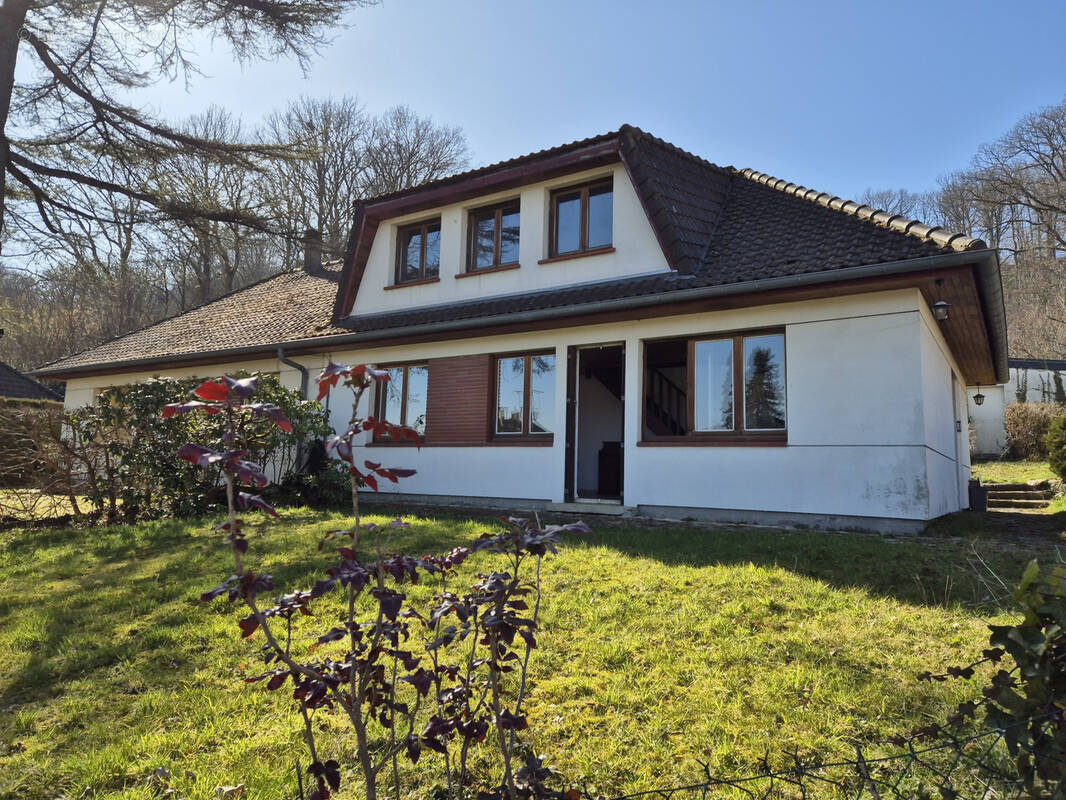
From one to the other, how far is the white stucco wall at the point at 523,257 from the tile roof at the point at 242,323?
66.8 inches

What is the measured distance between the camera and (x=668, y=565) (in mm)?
5594

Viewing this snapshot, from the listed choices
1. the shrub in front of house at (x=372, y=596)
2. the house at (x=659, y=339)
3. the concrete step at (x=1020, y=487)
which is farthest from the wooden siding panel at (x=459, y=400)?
the concrete step at (x=1020, y=487)

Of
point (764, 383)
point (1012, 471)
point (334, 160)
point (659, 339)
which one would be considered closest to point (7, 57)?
point (659, 339)

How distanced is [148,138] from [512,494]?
30.5 ft

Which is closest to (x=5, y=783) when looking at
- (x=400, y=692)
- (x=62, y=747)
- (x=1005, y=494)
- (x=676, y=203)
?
(x=62, y=747)

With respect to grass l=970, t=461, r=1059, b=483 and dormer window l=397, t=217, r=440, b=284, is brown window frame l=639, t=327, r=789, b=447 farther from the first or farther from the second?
grass l=970, t=461, r=1059, b=483

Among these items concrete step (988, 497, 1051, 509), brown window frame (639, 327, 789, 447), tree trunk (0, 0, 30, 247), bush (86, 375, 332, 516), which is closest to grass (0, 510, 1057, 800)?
brown window frame (639, 327, 789, 447)

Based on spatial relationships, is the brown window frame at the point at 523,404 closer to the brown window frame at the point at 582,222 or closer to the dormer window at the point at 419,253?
the brown window frame at the point at 582,222

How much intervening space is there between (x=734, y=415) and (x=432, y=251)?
666 centimetres

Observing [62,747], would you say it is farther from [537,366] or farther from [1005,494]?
[1005,494]

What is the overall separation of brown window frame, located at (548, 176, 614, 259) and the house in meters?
0.03

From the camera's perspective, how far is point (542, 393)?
10.0m

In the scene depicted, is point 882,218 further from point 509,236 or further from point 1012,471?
point 1012,471

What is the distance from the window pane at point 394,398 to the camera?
11625 millimetres
